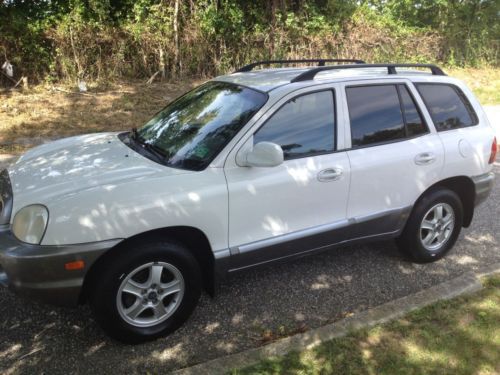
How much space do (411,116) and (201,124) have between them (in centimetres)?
183

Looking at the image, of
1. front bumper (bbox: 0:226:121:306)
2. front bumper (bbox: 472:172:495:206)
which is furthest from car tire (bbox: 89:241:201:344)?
front bumper (bbox: 472:172:495:206)

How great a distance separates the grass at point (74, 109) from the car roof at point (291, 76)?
4.87 m

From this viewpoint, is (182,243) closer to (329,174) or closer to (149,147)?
(149,147)

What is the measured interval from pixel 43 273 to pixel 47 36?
9.16 m

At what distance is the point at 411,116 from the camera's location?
4.06 metres

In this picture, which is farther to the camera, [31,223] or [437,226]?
[437,226]

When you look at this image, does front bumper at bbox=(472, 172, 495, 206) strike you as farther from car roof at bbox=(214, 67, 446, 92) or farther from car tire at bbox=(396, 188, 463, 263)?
car roof at bbox=(214, 67, 446, 92)

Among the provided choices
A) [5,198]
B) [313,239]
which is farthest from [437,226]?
[5,198]

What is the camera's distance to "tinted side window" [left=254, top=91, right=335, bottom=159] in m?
3.45

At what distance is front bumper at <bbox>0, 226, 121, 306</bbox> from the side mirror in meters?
1.03

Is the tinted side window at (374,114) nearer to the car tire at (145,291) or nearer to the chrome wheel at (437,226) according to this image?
the chrome wheel at (437,226)

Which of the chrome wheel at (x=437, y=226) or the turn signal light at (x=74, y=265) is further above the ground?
the turn signal light at (x=74, y=265)

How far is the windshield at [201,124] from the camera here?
11.0 feet

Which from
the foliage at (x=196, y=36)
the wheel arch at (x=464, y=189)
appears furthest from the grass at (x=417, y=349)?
the foliage at (x=196, y=36)
